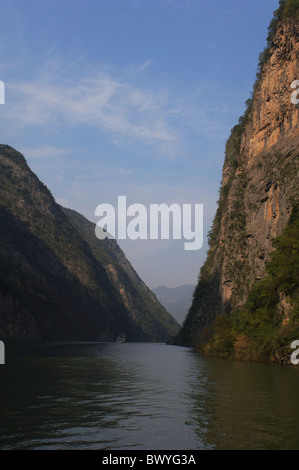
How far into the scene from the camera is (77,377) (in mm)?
29125

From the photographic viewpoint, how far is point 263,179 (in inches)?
2813

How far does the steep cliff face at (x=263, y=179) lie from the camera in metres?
64.0

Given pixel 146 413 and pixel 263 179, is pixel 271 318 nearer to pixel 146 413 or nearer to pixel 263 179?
pixel 263 179

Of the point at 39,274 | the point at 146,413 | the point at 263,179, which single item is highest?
the point at 263,179

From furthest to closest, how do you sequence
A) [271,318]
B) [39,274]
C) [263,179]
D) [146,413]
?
[39,274] → [263,179] → [271,318] → [146,413]

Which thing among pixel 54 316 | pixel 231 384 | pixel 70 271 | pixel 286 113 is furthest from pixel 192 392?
pixel 70 271

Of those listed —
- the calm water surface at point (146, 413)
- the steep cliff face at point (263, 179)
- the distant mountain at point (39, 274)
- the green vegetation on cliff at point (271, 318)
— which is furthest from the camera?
the distant mountain at point (39, 274)

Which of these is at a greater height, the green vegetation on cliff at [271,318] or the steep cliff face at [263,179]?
the steep cliff face at [263,179]

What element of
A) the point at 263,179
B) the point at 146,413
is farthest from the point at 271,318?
the point at 146,413

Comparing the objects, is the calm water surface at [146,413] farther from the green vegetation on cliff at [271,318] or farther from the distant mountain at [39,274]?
the distant mountain at [39,274]

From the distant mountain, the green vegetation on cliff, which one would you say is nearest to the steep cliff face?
the green vegetation on cliff

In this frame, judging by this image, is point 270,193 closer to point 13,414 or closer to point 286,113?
point 286,113

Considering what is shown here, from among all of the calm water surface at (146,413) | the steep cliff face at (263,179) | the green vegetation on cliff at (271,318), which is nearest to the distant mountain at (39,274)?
the steep cliff face at (263,179)

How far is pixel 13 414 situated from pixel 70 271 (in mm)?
163894
